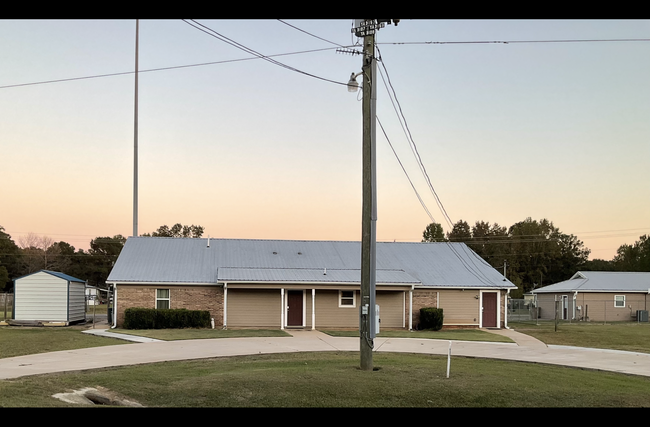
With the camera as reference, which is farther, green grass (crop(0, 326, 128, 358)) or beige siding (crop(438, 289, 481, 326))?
beige siding (crop(438, 289, 481, 326))

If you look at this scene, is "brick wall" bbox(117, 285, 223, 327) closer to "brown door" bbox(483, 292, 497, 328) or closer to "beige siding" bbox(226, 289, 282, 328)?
"beige siding" bbox(226, 289, 282, 328)

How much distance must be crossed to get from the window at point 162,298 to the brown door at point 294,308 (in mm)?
5802

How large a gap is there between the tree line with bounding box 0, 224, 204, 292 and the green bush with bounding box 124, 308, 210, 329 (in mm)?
55694

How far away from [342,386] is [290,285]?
1958 centimetres

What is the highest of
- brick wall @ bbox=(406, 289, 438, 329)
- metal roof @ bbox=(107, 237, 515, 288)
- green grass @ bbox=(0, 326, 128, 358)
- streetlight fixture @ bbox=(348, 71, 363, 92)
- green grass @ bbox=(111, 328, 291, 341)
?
streetlight fixture @ bbox=(348, 71, 363, 92)

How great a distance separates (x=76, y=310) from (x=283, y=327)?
10.3 metres

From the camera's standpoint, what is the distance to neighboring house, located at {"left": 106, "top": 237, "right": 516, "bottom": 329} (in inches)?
1235

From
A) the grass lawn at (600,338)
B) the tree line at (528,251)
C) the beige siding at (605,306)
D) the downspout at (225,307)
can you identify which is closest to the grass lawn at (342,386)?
the grass lawn at (600,338)

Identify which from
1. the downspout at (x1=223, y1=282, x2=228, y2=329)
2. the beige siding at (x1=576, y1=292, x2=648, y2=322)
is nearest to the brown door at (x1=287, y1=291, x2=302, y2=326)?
the downspout at (x1=223, y1=282, x2=228, y2=329)

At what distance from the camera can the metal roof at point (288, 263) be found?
31984 millimetres
